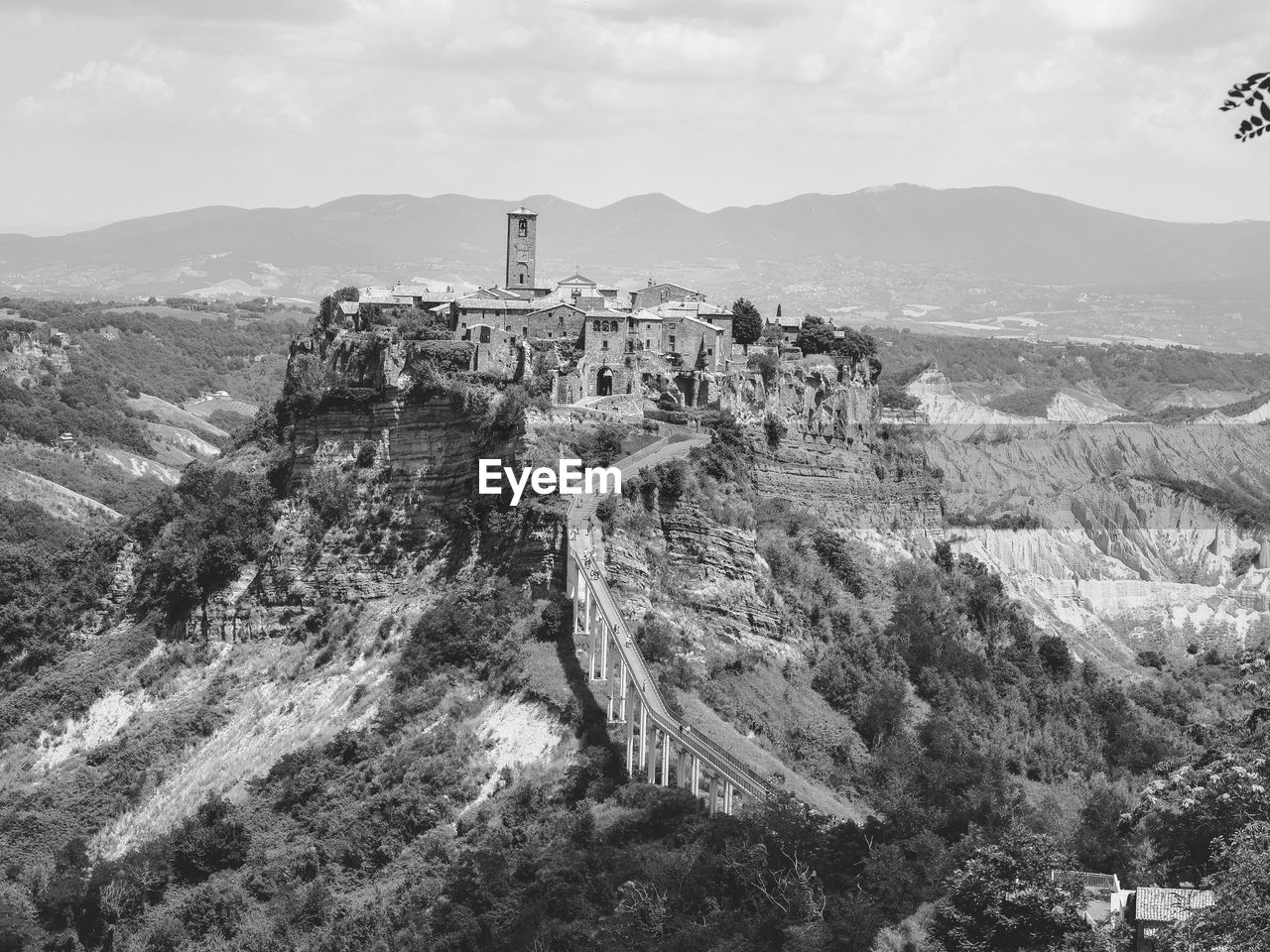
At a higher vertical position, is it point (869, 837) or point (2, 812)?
point (869, 837)

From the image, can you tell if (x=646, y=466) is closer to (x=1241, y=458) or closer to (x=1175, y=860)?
(x=1175, y=860)

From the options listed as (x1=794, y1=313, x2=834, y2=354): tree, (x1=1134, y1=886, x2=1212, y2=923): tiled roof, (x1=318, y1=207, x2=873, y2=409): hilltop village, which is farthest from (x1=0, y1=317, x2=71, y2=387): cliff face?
(x1=1134, y1=886, x2=1212, y2=923): tiled roof

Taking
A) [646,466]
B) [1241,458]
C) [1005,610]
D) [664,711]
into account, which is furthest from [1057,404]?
[664,711]

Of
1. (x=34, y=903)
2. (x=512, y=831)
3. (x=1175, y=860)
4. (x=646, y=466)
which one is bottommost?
(x=34, y=903)

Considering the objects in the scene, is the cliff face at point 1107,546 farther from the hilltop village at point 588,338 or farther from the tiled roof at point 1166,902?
the tiled roof at point 1166,902

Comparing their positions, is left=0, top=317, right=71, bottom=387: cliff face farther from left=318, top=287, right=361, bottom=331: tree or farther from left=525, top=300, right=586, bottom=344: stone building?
left=525, top=300, right=586, bottom=344: stone building

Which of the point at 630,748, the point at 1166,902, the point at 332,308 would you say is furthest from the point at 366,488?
the point at 1166,902
